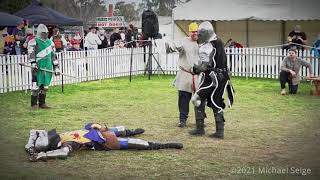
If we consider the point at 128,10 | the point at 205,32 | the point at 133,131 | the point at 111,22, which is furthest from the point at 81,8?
the point at 205,32

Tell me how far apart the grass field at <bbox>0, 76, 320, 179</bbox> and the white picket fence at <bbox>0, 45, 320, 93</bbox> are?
2.99 feet

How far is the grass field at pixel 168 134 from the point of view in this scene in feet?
21.9

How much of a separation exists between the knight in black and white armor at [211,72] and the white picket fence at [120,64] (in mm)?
8023

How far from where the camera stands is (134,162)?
710 centimetres

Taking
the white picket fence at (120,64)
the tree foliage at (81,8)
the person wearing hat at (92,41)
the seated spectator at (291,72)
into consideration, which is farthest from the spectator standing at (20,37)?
the tree foliage at (81,8)

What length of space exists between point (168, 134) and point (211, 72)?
4.48 feet

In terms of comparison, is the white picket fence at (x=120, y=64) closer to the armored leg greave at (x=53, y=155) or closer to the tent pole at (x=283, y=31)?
the tent pole at (x=283, y=31)

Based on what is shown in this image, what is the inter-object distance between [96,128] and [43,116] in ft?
11.5

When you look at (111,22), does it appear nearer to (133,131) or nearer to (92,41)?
(92,41)

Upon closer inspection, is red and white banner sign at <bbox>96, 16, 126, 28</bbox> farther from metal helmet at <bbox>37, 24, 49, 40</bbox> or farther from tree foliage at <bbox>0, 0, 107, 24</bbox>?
metal helmet at <bbox>37, 24, 49, 40</bbox>

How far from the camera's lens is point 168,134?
29.5ft

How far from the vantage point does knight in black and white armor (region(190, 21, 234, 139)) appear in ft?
27.5

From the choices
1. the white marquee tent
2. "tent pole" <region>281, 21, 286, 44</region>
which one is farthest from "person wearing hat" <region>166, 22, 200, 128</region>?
"tent pole" <region>281, 21, 286, 44</region>

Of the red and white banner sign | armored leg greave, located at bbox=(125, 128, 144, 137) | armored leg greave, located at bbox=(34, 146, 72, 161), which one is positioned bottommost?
armored leg greave, located at bbox=(34, 146, 72, 161)
